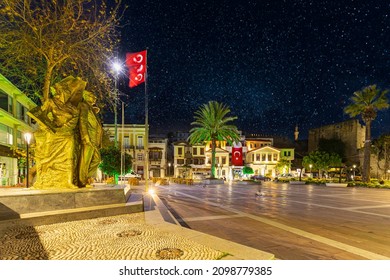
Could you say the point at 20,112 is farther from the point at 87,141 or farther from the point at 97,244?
the point at 97,244

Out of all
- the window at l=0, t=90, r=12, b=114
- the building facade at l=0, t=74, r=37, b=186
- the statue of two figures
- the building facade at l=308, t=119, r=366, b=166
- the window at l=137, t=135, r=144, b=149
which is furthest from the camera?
the building facade at l=308, t=119, r=366, b=166

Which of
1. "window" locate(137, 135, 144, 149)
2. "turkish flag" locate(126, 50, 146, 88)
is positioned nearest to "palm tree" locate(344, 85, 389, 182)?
"turkish flag" locate(126, 50, 146, 88)

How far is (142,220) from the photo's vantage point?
7.37 metres

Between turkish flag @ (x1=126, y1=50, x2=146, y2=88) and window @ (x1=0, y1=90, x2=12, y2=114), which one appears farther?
window @ (x1=0, y1=90, x2=12, y2=114)

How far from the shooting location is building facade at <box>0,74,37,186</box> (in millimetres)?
24594

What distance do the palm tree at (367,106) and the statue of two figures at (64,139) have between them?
1493 inches

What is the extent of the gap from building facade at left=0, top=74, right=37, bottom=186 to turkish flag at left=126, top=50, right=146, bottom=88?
14234mm

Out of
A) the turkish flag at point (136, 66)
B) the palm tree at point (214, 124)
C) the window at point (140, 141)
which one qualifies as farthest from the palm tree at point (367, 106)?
the window at point (140, 141)

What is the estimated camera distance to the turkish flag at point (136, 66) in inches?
670

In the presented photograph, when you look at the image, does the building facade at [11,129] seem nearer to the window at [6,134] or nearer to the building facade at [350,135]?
the window at [6,134]

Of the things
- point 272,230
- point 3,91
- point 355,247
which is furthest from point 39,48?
point 3,91

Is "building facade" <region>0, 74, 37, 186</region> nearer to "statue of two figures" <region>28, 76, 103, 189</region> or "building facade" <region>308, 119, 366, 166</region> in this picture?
"statue of two figures" <region>28, 76, 103, 189</region>

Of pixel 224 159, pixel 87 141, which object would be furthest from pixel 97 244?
pixel 224 159

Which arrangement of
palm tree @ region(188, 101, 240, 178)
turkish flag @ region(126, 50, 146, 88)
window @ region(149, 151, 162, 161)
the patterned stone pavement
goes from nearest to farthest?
1. the patterned stone pavement
2. turkish flag @ region(126, 50, 146, 88)
3. palm tree @ region(188, 101, 240, 178)
4. window @ region(149, 151, 162, 161)
